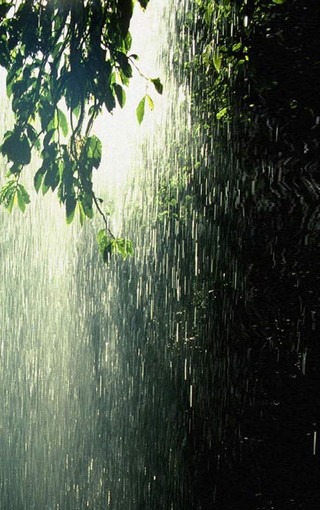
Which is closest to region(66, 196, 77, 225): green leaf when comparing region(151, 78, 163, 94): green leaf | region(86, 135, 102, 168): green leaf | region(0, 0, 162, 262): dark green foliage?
region(0, 0, 162, 262): dark green foliage

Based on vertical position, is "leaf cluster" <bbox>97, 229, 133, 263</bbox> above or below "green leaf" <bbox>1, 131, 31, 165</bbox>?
below

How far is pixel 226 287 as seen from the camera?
6.36m

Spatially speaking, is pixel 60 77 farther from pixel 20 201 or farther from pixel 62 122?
pixel 20 201

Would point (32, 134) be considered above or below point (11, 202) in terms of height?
above

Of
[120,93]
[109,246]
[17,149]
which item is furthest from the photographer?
[109,246]

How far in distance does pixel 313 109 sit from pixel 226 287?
1.86 meters

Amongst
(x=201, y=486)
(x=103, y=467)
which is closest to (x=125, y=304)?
(x=103, y=467)

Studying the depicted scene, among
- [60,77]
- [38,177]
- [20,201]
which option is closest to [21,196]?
[20,201]

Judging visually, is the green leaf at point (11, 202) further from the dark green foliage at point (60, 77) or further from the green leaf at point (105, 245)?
the green leaf at point (105, 245)

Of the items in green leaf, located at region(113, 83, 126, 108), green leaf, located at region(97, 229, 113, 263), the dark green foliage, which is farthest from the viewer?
green leaf, located at region(97, 229, 113, 263)

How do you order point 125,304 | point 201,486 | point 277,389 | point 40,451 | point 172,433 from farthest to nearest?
point 40,451
point 125,304
point 172,433
point 201,486
point 277,389

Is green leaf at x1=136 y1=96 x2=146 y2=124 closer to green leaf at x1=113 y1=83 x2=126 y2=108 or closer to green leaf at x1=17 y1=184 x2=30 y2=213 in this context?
green leaf at x1=113 y1=83 x2=126 y2=108

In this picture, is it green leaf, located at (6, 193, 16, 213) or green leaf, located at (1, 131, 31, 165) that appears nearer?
green leaf, located at (1, 131, 31, 165)

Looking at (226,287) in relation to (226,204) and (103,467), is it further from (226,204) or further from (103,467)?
(103,467)
